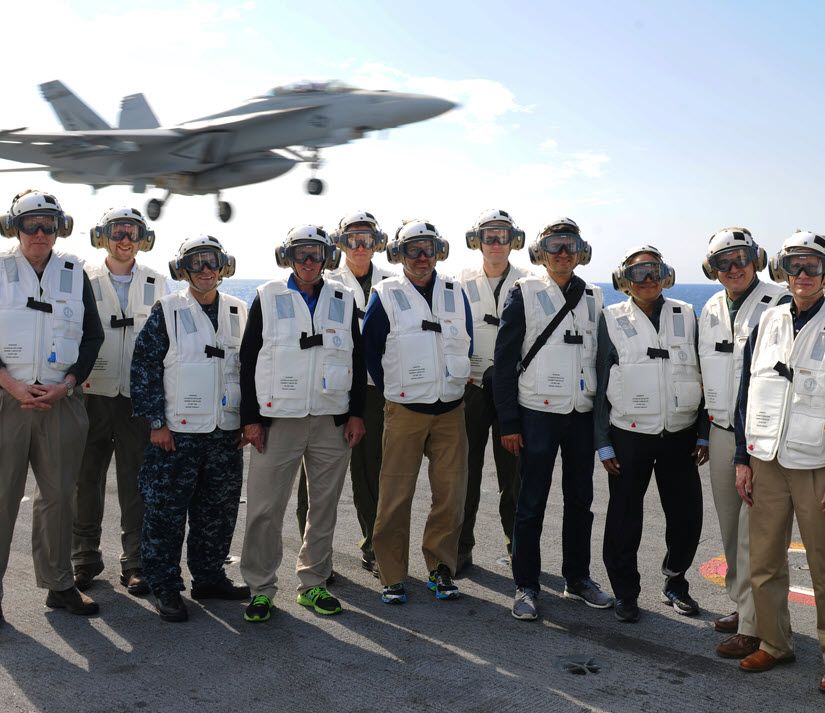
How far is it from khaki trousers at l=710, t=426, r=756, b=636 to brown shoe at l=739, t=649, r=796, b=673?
9.7 inches

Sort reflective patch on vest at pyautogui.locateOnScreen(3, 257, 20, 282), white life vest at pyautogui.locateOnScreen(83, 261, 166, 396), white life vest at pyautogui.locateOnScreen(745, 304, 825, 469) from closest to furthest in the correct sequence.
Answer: white life vest at pyautogui.locateOnScreen(745, 304, 825, 469)
reflective patch on vest at pyautogui.locateOnScreen(3, 257, 20, 282)
white life vest at pyautogui.locateOnScreen(83, 261, 166, 396)

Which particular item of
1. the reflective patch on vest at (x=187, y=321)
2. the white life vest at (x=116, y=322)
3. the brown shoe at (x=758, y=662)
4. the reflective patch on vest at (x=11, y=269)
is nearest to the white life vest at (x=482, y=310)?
the reflective patch on vest at (x=187, y=321)

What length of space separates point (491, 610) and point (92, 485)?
318 cm

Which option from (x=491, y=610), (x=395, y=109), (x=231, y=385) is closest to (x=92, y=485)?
(x=231, y=385)

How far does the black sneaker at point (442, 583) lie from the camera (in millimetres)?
5312

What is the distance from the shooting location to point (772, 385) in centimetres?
413

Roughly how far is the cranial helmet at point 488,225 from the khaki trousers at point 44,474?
3.31 meters

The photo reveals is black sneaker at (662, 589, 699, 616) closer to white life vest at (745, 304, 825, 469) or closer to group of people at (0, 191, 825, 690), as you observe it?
group of people at (0, 191, 825, 690)

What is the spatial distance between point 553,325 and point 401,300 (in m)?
1.09

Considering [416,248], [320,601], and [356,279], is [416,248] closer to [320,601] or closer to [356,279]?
[356,279]

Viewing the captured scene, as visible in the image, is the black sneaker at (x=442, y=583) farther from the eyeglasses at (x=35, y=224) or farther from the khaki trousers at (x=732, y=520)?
the eyeglasses at (x=35, y=224)

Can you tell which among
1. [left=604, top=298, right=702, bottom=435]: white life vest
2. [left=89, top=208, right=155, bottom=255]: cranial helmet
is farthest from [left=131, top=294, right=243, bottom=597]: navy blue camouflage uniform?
[left=604, top=298, right=702, bottom=435]: white life vest

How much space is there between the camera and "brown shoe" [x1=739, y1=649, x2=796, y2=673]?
4.14 meters

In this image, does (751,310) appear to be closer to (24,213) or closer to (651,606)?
(651,606)
